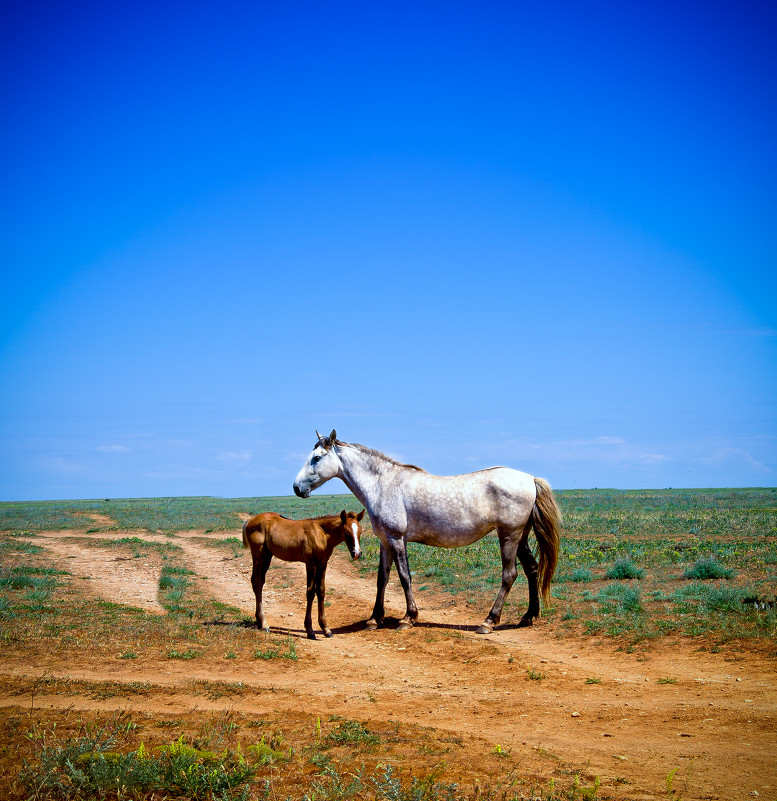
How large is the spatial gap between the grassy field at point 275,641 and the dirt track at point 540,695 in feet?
1.29

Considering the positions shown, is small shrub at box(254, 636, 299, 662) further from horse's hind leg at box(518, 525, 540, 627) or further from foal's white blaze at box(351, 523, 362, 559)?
horse's hind leg at box(518, 525, 540, 627)

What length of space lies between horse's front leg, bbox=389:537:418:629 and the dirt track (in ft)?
0.75

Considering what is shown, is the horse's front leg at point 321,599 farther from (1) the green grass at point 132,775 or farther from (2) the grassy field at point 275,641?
(1) the green grass at point 132,775

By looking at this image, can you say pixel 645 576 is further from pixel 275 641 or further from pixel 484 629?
pixel 275 641

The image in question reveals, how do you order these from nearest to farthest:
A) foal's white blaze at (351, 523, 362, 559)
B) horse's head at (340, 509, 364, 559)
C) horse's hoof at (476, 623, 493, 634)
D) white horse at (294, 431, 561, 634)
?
foal's white blaze at (351, 523, 362, 559) < horse's head at (340, 509, 364, 559) < horse's hoof at (476, 623, 493, 634) < white horse at (294, 431, 561, 634)

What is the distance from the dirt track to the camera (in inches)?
204

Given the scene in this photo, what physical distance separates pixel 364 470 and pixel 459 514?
2.13 m

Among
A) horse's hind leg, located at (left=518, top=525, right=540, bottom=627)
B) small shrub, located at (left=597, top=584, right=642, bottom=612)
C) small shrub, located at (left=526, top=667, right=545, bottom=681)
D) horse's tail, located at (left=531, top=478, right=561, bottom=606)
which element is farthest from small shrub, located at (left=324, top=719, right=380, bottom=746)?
small shrub, located at (left=597, top=584, right=642, bottom=612)

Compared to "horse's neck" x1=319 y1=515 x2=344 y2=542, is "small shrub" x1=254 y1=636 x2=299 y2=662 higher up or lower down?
lower down

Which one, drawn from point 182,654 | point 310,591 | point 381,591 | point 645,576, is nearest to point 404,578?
point 381,591

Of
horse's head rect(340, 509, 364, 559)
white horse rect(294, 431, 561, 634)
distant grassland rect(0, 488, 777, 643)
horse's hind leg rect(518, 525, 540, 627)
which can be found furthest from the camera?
horse's hind leg rect(518, 525, 540, 627)

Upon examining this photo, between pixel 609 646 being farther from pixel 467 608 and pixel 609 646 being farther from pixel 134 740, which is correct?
pixel 134 740

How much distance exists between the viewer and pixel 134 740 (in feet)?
17.4

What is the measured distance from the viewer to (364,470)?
12461 millimetres
